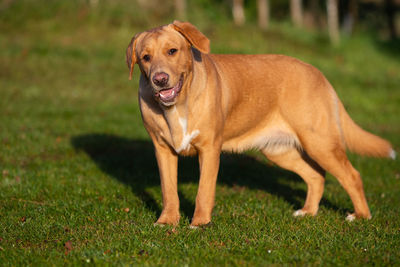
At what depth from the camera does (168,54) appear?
16.6 feet

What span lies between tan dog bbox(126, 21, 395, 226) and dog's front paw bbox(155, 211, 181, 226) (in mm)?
11

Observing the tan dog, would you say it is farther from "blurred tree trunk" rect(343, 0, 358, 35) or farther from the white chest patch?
"blurred tree trunk" rect(343, 0, 358, 35)

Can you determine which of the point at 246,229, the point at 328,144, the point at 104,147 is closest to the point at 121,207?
the point at 246,229

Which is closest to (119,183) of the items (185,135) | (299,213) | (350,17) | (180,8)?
(185,135)

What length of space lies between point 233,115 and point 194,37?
1.25 m

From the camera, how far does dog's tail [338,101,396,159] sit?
6.30 m

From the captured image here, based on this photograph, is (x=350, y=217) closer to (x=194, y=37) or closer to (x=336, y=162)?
(x=336, y=162)

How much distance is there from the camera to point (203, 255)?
14.2 feet

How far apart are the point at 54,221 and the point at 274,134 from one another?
2.83 metres

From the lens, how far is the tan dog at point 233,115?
16.9 feet

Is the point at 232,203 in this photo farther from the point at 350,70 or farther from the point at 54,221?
the point at 350,70

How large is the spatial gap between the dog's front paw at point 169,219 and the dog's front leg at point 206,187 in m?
0.21

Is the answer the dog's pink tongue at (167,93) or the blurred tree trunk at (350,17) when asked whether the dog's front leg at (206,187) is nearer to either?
the dog's pink tongue at (167,93)

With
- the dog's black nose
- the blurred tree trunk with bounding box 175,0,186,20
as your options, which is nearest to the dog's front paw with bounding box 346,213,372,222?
the dog's black nose
